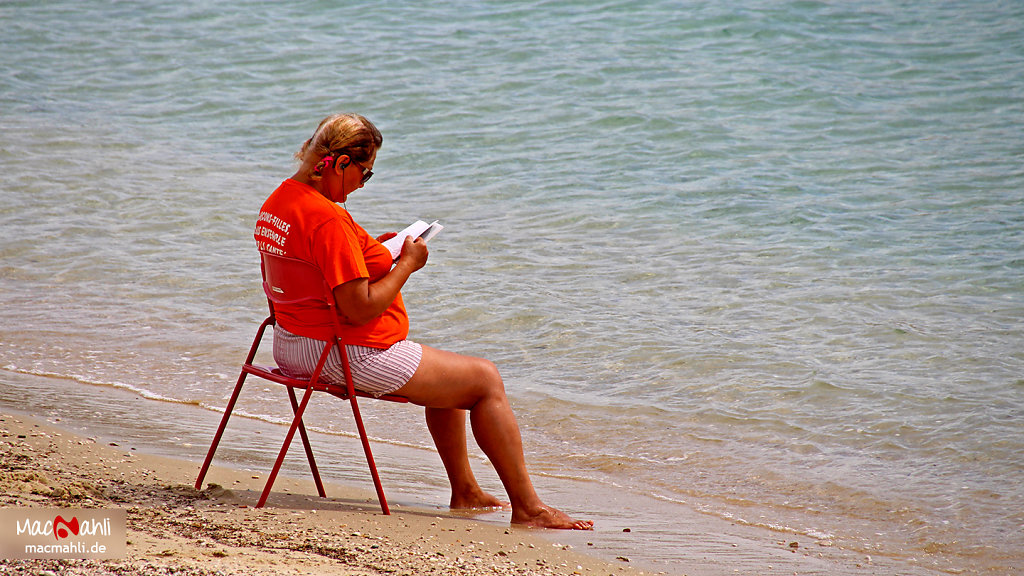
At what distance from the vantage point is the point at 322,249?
362cm

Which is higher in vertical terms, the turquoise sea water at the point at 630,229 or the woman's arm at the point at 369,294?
the woman's arm at the point at 369,294

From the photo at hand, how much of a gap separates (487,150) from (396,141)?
3.95ft

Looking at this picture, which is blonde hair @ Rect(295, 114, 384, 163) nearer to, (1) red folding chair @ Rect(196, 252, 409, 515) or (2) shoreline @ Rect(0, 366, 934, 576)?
(1) red folding chair @ Rect(196, 252, 409, 515)

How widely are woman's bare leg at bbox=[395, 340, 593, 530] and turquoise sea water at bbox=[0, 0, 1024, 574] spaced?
0.50 metres

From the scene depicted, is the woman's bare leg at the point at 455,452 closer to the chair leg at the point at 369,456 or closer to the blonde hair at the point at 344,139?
the chair leg at the point at 369,456

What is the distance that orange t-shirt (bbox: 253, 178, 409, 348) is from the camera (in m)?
3.62

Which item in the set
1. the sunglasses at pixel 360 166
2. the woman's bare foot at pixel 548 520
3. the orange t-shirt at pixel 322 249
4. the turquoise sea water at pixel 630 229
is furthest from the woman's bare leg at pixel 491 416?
the sunglasses at pixel 360 166

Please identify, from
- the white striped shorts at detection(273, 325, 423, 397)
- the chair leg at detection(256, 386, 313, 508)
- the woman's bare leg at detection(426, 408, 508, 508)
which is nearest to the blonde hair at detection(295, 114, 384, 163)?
the white striped shorts at detection(273, 325, 423, 397)

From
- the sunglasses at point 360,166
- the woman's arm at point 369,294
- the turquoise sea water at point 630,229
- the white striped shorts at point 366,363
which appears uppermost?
the sunglasses at point 360,166

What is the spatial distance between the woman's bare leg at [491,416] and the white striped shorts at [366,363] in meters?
0.08

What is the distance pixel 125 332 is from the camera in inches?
265

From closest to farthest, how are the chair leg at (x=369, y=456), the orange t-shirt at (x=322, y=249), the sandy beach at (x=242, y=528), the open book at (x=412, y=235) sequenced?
the sandy beach at (x=242, y=528), the orange t-shirt at (x=322, y=249), the chair leg at (x=369, y=456), the open book at (x=412, y=235)

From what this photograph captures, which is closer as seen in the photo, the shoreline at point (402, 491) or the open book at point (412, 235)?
the shoreline at point (402, 491)

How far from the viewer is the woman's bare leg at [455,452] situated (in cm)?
419
